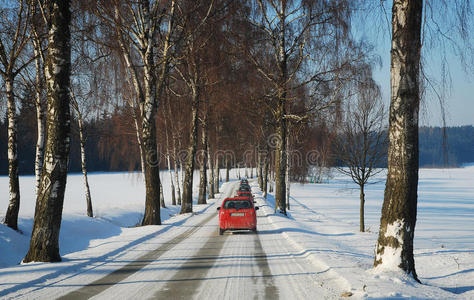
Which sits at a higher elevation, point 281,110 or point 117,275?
point 281,110

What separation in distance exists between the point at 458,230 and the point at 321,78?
469 inches

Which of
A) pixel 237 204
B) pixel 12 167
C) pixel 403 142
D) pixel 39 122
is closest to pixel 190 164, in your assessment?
pixel 237 204

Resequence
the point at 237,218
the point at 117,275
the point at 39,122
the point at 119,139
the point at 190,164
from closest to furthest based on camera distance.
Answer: the point at 117,275
the point at 237,218
the point at 39,122
the point at 190,164
the point at 119,139

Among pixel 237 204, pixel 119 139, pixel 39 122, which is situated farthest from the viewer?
pixel 119 139

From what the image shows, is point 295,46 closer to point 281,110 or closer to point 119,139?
point 281,110

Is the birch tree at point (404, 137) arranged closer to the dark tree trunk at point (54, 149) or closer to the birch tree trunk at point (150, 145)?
the dark tree trunk at point (54, 149)

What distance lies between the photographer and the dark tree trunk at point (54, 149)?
7617mm

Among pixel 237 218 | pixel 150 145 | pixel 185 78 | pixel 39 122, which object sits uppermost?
pixel 185 78

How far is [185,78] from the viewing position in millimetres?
23391

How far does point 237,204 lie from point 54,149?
25.2 ft

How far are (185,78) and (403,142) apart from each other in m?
19.0

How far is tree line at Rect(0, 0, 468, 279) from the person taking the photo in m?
6.12

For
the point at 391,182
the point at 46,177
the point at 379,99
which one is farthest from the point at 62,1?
the point at 379,99

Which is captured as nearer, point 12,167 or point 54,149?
point 54,149
